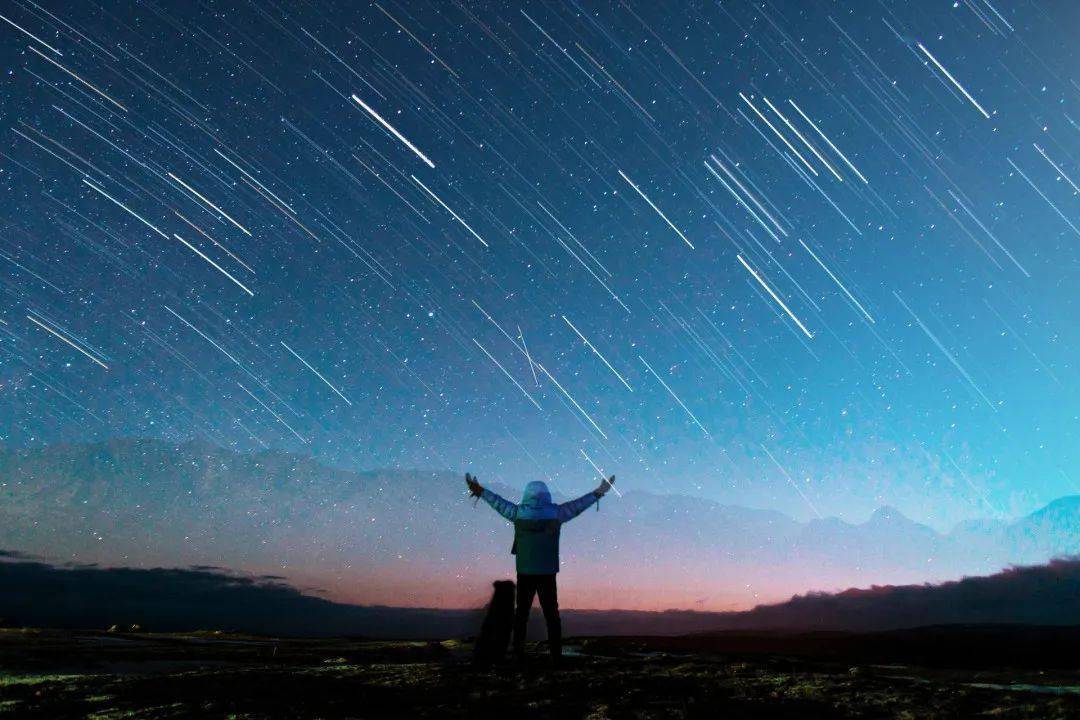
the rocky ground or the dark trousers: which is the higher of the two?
the dark trousers

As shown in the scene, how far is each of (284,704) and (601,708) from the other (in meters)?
3.35

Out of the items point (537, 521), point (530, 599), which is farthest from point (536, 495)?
point (530, 599)

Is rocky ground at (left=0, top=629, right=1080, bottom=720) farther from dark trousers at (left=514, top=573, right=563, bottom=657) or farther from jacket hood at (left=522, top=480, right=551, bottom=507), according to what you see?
jacket hood at (left=522, top=480, right=551, bottom=507)

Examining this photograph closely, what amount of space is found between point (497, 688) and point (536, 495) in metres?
4.12

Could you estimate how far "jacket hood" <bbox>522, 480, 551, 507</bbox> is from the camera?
11.9 metres

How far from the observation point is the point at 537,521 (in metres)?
11.5

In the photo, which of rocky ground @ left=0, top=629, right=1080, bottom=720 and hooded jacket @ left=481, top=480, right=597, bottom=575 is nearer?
rocky ground @ left=0, top=629, right=1080, bottom=720

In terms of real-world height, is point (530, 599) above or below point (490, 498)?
below

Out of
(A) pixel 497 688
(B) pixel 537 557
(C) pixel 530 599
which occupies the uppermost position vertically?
(B) pixel 537 557

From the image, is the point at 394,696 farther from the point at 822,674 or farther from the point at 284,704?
the point at 822,674

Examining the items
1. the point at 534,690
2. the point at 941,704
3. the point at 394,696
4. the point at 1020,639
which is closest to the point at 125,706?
the point at 394,696

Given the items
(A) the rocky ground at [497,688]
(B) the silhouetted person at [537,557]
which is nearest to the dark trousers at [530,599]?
(B) the silhouetted person at [537,557]

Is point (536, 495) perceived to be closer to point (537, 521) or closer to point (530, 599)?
point (537, 521)

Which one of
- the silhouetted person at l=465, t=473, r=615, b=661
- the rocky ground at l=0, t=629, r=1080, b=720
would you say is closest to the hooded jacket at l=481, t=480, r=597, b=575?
the silhouetted person at l=465, t=473, r=615, b=661
